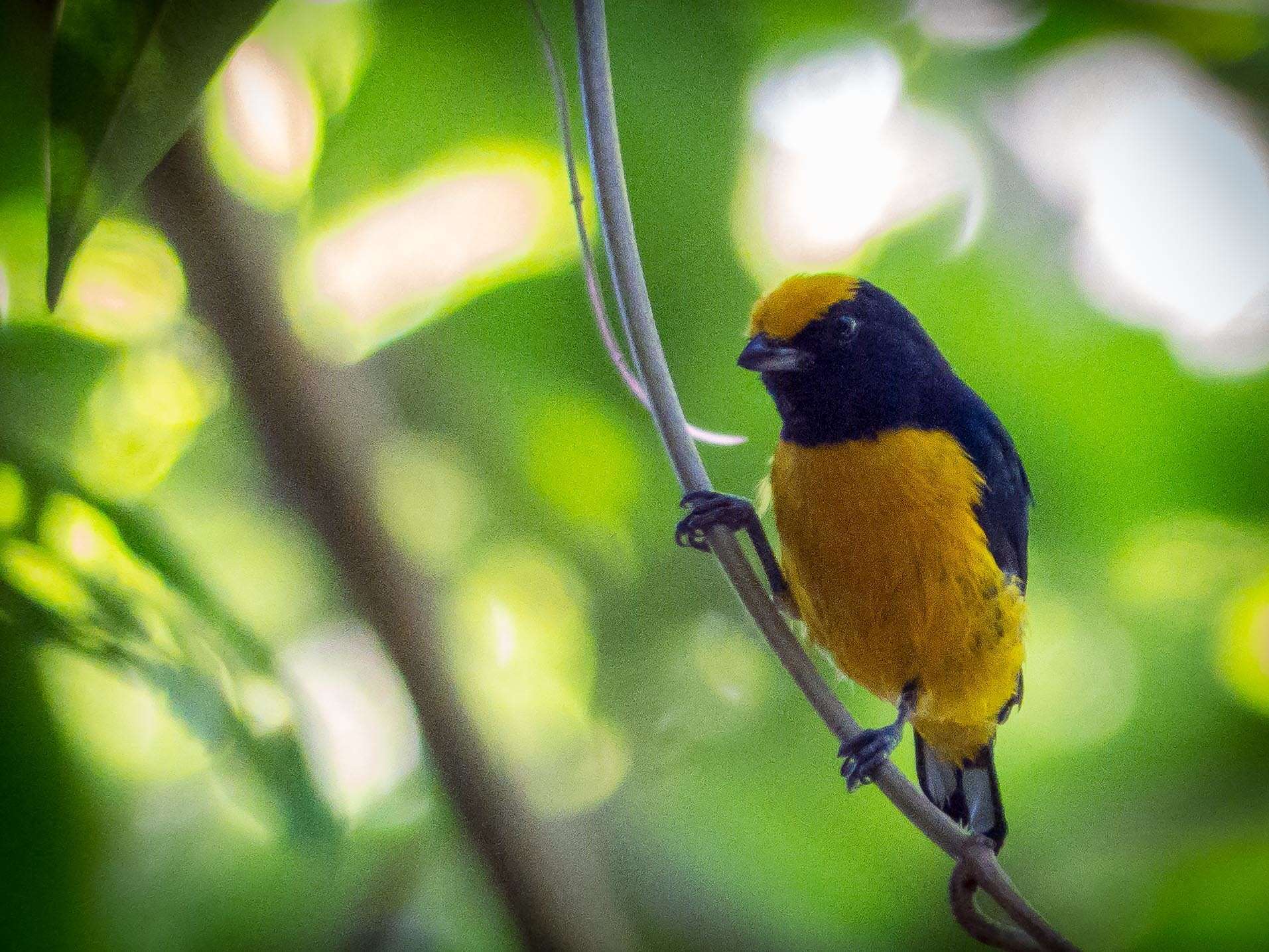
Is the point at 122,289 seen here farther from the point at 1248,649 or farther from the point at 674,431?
the point at 1248,649

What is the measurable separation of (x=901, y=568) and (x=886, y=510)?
8 cm

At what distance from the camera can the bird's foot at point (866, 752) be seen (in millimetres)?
1209

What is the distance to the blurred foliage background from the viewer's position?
1792 millimetres

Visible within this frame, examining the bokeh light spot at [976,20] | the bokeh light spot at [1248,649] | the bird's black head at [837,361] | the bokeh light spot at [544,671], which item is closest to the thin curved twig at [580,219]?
the bird's black head at [837,361]

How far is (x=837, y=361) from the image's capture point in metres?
1.52

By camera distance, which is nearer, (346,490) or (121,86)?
(121,86)

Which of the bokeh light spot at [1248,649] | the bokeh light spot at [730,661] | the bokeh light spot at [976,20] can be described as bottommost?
the bokeh light spot at [730,661]

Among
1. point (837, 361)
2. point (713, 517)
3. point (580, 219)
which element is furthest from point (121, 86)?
point (837, 361)

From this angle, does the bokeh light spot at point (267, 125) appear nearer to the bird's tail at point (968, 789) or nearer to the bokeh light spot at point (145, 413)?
the bokeh light spot at point (145, 413)

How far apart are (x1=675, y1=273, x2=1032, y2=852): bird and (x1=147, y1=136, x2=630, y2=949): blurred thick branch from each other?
1.50ft

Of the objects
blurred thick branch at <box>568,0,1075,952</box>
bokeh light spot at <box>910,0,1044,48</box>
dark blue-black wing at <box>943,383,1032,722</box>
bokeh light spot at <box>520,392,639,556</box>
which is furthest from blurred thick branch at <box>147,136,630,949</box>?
bokeh light spot at <box>910,0,1044,48</box>

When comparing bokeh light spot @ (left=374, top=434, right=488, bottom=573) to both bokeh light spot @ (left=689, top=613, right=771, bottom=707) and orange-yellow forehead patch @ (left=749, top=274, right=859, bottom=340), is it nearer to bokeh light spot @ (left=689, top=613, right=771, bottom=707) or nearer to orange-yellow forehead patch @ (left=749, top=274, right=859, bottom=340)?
bokeh light spot @ (left=689, top=613, right=771, bottom=707)

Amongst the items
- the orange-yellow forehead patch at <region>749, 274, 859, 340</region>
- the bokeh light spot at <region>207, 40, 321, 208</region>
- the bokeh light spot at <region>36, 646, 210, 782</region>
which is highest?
the bokeh light spot at <region>207, 40, 321, 208</region>

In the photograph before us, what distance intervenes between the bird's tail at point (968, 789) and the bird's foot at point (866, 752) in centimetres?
34
